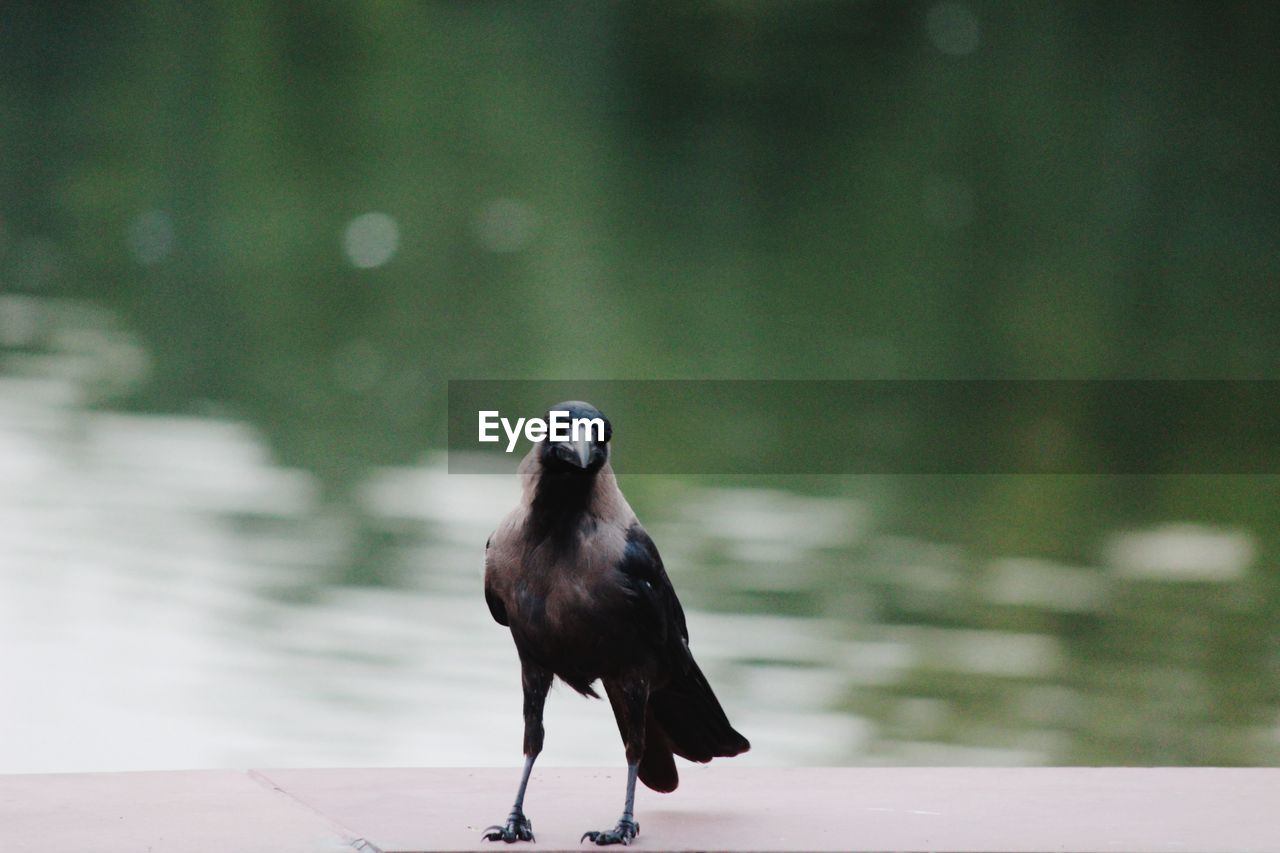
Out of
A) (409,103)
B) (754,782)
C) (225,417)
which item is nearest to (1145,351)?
(409,103)

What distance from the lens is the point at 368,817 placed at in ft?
8.14

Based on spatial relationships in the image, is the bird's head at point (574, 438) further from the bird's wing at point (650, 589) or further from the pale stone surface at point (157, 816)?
the pale stone surface at point (157, 816)

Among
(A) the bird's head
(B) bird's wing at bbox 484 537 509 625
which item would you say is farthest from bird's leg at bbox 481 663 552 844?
(A) the bird's head

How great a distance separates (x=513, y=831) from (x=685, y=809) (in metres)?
0.44

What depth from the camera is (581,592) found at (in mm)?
2285

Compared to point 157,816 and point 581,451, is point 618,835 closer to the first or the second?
point 581,451

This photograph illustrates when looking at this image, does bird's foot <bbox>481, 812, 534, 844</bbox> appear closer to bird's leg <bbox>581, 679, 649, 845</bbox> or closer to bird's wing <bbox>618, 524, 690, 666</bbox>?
bird's leg <bbox>581, 679, 649, 845</bbox>

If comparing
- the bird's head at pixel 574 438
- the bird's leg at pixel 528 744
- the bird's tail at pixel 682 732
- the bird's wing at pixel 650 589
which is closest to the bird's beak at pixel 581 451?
the bird's head at pixel 574 438

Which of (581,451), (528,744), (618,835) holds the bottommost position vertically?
(618,835)

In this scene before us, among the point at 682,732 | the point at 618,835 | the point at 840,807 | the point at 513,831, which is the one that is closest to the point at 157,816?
the point at 513,831

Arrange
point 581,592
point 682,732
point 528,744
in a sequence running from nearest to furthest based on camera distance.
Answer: point 581,592, point 528,744, point 682,732

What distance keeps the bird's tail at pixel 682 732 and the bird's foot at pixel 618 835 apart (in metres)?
0.24

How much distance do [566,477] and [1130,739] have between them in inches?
158

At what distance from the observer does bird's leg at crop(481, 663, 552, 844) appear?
2.32 metres
